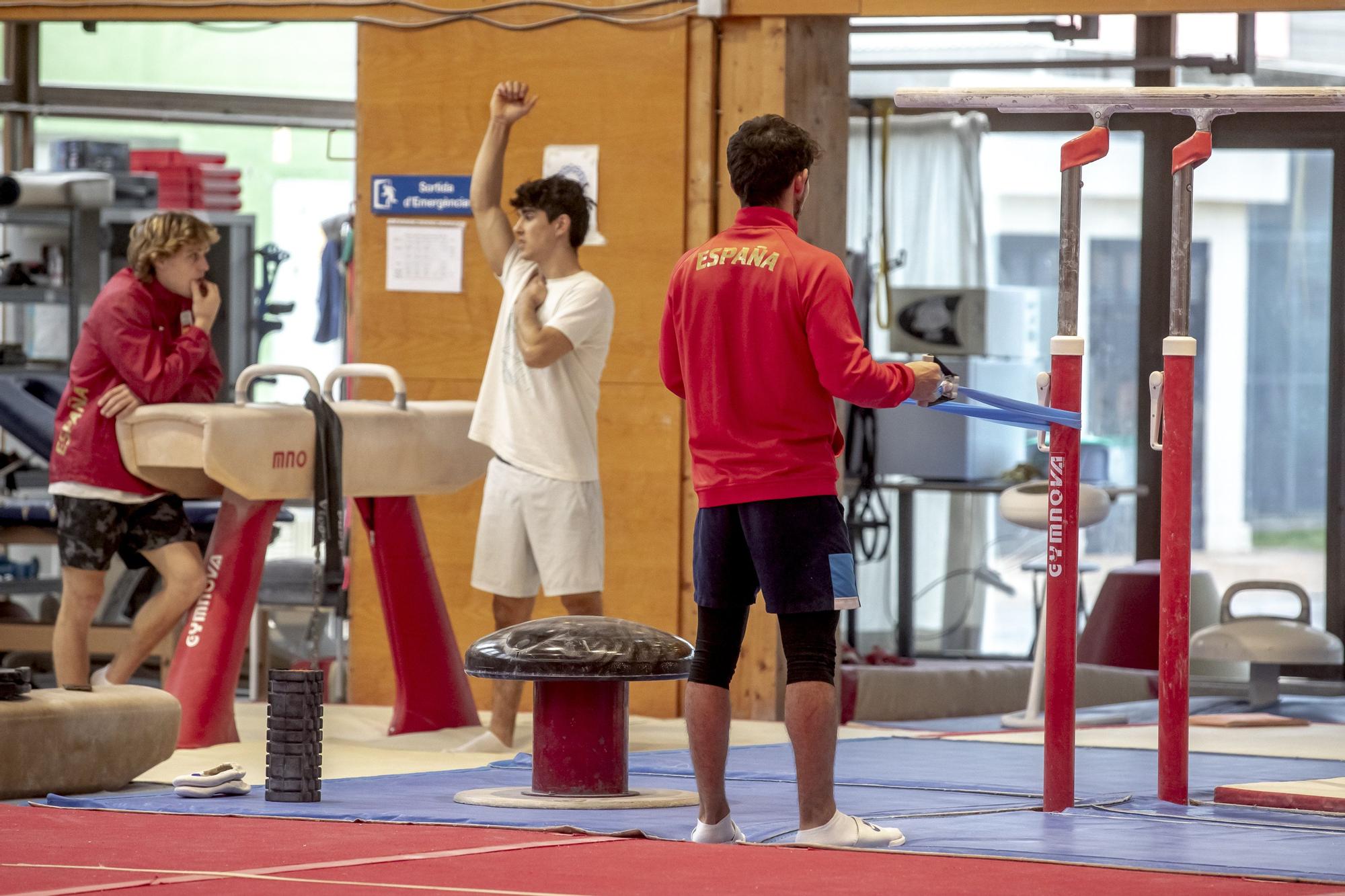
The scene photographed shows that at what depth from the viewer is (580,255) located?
6434 millimetres

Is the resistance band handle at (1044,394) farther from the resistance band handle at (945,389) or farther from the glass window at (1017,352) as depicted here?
the glass window at (1017,352)

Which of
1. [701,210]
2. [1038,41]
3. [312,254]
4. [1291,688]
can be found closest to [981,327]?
[1038,41]

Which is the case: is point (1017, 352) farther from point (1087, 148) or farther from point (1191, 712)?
point (1087, 148)

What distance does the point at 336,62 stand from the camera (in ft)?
31.7

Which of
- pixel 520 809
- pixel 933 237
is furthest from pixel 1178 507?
pixel 933 237

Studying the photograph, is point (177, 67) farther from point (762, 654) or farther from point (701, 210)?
point (762, 654)

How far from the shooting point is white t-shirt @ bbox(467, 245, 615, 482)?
5.49 meters

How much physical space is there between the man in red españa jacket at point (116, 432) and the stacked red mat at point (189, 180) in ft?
10.8

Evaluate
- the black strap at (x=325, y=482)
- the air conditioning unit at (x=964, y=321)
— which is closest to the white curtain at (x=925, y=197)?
the air conditioning unit at (x=964, y=321)

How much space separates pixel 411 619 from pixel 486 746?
57 centimetres

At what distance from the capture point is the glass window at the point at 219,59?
9.42 meters

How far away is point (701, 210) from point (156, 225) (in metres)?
1.70

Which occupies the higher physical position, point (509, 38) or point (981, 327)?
point (509, 38)

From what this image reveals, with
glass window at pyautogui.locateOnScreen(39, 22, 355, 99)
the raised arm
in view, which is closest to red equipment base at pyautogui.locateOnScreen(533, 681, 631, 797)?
the raised arm
